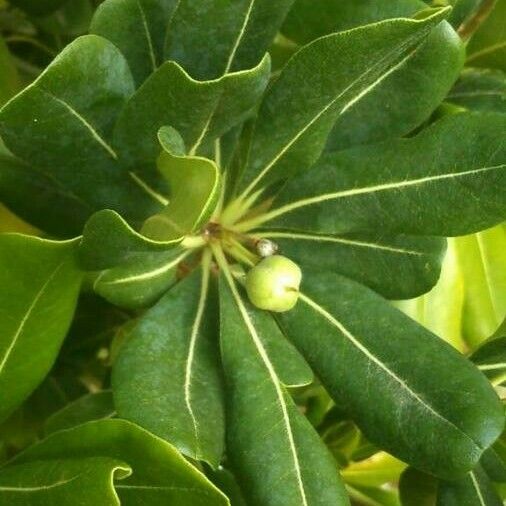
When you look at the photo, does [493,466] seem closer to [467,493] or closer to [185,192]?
[467,493]

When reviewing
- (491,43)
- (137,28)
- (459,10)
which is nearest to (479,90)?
(491,43)

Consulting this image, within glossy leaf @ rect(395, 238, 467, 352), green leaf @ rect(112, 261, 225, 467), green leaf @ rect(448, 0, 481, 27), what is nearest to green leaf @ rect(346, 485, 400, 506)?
glossy leaf @ rect(395, 238, 467, 352)

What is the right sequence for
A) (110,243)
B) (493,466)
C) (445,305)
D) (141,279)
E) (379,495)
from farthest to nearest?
(379,495) → (445,305) → (493,466) → (141,279) → (110,243)

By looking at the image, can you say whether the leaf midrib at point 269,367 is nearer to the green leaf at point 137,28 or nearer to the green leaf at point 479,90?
the green leaf at point 137,28

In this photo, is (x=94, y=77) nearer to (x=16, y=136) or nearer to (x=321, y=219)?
(x=16, y=136)

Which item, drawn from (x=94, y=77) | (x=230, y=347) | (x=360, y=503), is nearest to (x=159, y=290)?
(x=230, y=347)

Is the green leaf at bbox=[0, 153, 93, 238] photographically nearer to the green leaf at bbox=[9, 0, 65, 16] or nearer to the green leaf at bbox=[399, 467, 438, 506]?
the green leaf at bbox=[9, 0, 65, 16]
